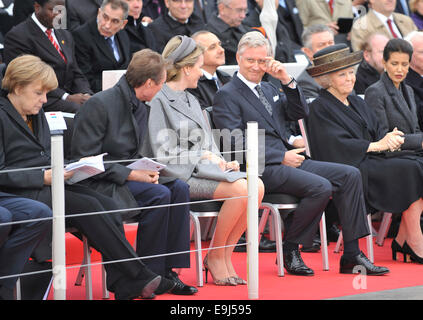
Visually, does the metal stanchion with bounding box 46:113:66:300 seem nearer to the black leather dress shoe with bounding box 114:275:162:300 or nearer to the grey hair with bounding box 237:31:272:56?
the black leather dress shoe with bounding box 114:275:162:300

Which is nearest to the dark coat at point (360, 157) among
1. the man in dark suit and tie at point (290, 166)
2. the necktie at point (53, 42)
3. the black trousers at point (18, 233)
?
the man in dark suit and tie at point (290, 166)

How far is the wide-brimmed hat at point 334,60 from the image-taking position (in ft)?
21.7

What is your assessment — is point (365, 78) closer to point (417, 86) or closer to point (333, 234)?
point (417, 86)

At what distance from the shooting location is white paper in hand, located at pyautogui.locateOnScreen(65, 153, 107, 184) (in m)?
4.62

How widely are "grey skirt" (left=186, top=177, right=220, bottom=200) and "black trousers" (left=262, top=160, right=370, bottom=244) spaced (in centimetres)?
55

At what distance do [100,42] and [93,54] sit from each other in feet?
0.40

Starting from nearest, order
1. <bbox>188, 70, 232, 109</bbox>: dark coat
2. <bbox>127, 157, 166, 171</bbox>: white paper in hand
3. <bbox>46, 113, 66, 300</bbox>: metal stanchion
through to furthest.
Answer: <bbox>46, 113, 66, 300</bbox>: metal stanchion
<bbox>127, 157, 166, 171</bbox>: white paper in hand
<bbox>188, 70, 232, 109</bbox>: dark coat

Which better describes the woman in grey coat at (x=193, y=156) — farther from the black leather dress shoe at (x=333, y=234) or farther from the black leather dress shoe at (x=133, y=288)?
the black leather dress shoe at (x=333, y=234)

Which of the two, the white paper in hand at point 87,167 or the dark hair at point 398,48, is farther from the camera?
the dark hair at point 398,48

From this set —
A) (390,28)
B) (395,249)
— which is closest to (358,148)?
(395,249)

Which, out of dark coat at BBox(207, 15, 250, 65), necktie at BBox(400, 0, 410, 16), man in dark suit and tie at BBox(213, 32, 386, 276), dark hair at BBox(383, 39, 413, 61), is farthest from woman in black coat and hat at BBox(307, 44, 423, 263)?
necktie at BBox(400, 0, 410, 16)

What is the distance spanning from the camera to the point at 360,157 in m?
6.64

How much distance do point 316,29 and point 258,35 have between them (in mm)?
1864

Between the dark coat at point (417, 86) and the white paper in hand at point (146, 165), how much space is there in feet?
10.6
